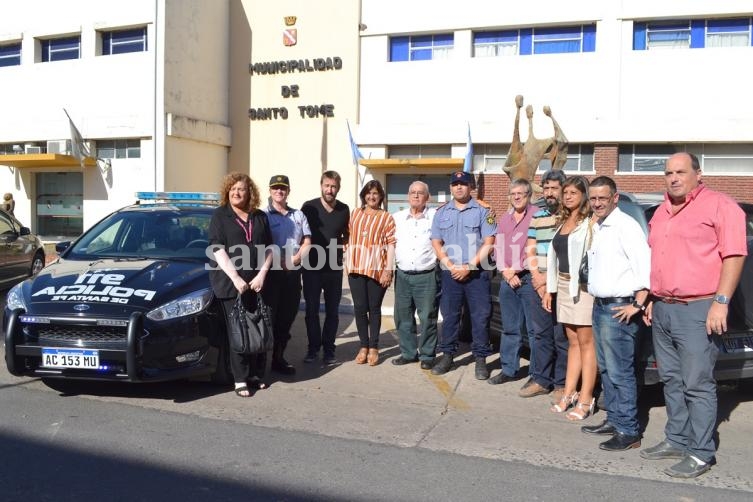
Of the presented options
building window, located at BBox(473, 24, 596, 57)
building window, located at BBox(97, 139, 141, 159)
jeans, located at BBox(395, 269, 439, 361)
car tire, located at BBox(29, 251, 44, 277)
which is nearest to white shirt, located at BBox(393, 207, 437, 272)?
jeans, located at BBox(395, 269, 439, 361)

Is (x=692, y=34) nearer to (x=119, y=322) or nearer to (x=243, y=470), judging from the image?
(x=119, y=322)

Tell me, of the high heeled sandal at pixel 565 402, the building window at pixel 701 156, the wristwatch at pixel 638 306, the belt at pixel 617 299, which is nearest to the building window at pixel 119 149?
the building window at pixel 701 156

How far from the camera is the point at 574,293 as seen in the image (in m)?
4.86

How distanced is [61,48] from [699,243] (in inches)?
799

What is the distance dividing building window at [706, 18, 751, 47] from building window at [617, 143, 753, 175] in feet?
8.06

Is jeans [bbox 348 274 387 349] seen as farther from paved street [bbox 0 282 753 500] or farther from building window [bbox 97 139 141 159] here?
building window [bbox 97 139 141 159]

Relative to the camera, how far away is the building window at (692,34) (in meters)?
16.0

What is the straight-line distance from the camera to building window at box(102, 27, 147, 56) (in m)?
18.6

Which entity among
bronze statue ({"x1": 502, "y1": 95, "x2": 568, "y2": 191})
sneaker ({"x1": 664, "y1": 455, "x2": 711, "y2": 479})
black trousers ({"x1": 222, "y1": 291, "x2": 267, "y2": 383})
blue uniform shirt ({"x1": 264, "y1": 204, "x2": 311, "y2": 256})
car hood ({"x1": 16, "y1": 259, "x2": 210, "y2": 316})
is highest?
bronze statue ({"x1": 502, "y1": 95, "x2": 568, "y2": 191})

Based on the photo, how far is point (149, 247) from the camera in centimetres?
627

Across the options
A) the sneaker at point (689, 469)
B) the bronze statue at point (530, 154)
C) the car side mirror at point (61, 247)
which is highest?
the bronze statue at point (530, 154)

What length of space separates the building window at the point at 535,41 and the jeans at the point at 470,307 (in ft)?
41.1

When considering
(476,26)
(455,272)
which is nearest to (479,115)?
(476,26)

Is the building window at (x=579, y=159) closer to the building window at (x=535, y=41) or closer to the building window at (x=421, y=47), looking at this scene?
the building window at (x=535, y=41)
